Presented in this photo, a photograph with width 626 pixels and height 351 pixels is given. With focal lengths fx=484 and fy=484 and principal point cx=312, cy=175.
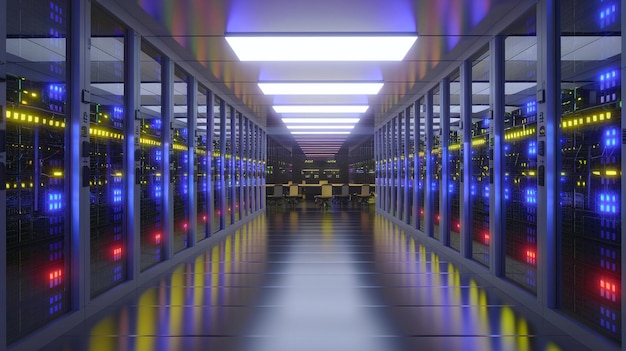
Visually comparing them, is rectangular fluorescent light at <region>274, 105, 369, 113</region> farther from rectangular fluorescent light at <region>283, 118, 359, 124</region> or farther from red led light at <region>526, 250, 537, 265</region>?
red led light at <region>526, 250, 537, 265</region>

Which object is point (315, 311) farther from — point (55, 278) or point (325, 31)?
point (55, 278)

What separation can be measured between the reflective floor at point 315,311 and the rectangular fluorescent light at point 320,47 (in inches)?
114

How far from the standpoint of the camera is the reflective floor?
3.64 meters

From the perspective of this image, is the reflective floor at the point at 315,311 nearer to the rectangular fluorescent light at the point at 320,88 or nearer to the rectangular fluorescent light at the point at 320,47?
the rectangular fluorescent light at the point at 320,47

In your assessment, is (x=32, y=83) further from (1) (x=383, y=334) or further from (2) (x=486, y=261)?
(2) (x=486, y=261)

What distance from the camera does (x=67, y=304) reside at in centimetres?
413

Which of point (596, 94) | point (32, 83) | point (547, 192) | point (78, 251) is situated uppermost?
point (32, 83)

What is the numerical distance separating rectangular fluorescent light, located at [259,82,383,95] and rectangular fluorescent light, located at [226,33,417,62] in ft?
5.87

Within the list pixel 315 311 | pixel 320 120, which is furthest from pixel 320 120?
pixel 315 311

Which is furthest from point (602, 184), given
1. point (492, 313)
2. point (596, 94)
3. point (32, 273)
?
point (32, 273)

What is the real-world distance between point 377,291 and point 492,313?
4.14 ft

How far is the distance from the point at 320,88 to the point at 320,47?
108 inches

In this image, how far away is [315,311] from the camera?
4488mm

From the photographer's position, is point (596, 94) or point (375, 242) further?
point (375, 242)
